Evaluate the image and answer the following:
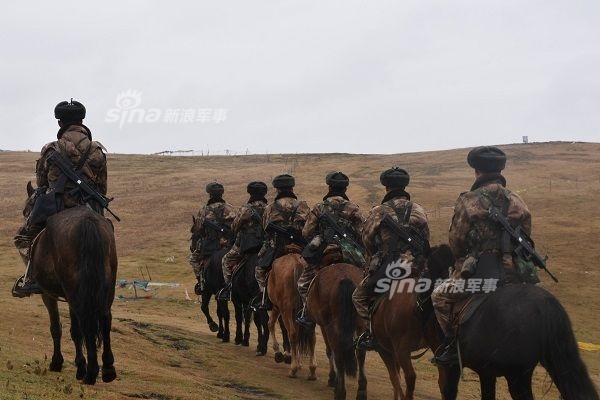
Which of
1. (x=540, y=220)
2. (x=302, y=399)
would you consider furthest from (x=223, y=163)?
(x=302, y=399)

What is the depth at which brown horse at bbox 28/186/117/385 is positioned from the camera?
28.3 feet

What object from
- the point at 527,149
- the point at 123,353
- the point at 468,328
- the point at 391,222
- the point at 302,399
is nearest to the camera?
the point at 468,328

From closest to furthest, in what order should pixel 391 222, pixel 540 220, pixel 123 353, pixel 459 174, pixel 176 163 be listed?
pixel 391 222, pixel 123 353, pixel 540 220, pixel 459 174, pixel 176 163

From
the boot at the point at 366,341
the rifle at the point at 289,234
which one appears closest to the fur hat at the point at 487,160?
the boot at the point at 366,341

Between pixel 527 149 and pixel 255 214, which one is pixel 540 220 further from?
pixel 527 149

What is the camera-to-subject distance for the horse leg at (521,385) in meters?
7.38

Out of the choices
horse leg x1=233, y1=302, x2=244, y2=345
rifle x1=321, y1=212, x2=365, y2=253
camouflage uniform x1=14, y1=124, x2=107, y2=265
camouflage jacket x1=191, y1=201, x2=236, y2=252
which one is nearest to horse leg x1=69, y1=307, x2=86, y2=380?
camouflage uniform x1=14, y1=124, x2=107, y2=265

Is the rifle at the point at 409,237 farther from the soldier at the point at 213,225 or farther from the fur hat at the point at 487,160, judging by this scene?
the soldier at the point at 213,225

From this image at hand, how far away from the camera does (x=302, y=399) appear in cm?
1146

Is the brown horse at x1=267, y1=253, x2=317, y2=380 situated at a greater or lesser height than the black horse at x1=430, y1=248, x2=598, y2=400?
lesser

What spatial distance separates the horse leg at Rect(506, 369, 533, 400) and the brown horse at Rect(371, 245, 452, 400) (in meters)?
1.52

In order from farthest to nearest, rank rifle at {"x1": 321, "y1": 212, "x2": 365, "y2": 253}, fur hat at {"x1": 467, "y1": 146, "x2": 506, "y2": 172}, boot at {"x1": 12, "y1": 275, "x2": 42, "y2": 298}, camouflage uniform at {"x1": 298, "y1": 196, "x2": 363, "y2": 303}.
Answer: camouflage uniform at {"x1": 298, "y1": 196, "x2": 363, "y2": 303} → rifle at {"x1": 321, "y1": 212, "x2": 365, "y2": 253} → boot at {"x1": 12, "y1": 275, "x2": 42, "y2": 298} → fur hat at {"x1": 467, "y1": 146, "x2": 506, "y2": 172}

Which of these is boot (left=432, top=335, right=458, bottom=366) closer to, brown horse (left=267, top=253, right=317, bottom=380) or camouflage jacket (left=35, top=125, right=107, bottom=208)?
camouflage jacket (left=35, top=125, right=107, bottom=208)

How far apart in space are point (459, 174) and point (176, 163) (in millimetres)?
27488
